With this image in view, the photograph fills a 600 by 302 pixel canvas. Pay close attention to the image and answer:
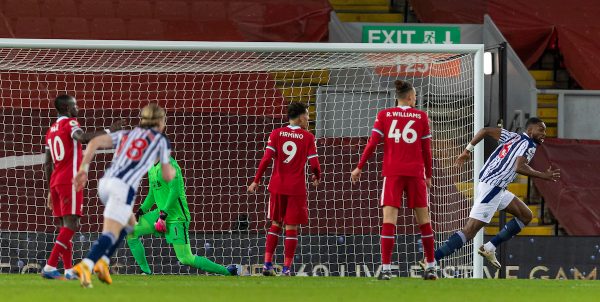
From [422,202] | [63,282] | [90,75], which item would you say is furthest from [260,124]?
[63,282]

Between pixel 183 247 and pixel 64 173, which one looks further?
pixel 183 247

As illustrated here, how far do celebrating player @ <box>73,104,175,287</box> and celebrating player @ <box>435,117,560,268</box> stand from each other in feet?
13.8

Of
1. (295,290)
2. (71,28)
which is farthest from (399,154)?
(71,28)

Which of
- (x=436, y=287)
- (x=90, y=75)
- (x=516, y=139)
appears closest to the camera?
(x=436, y=287)

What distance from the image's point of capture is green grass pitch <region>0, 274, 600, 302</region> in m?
8.05

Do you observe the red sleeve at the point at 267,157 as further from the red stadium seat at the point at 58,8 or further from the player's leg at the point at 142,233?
the red stadium seat at the point at 58,8

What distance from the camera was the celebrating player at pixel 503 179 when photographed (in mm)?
11961

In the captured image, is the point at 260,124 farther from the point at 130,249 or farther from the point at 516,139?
the point at 516,139

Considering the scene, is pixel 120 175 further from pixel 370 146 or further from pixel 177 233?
pixel 177 233

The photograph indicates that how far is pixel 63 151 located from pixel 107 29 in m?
6.63

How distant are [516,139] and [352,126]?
2.91 m

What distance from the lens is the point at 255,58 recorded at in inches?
544

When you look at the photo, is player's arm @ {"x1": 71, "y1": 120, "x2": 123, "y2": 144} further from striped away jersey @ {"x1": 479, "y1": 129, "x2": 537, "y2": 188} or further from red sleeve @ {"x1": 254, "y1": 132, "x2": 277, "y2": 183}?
striped away jersey @ {"x1": 479, "y1": 129, "x2": 537, "y2": 188}

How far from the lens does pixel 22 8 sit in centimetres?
1670
